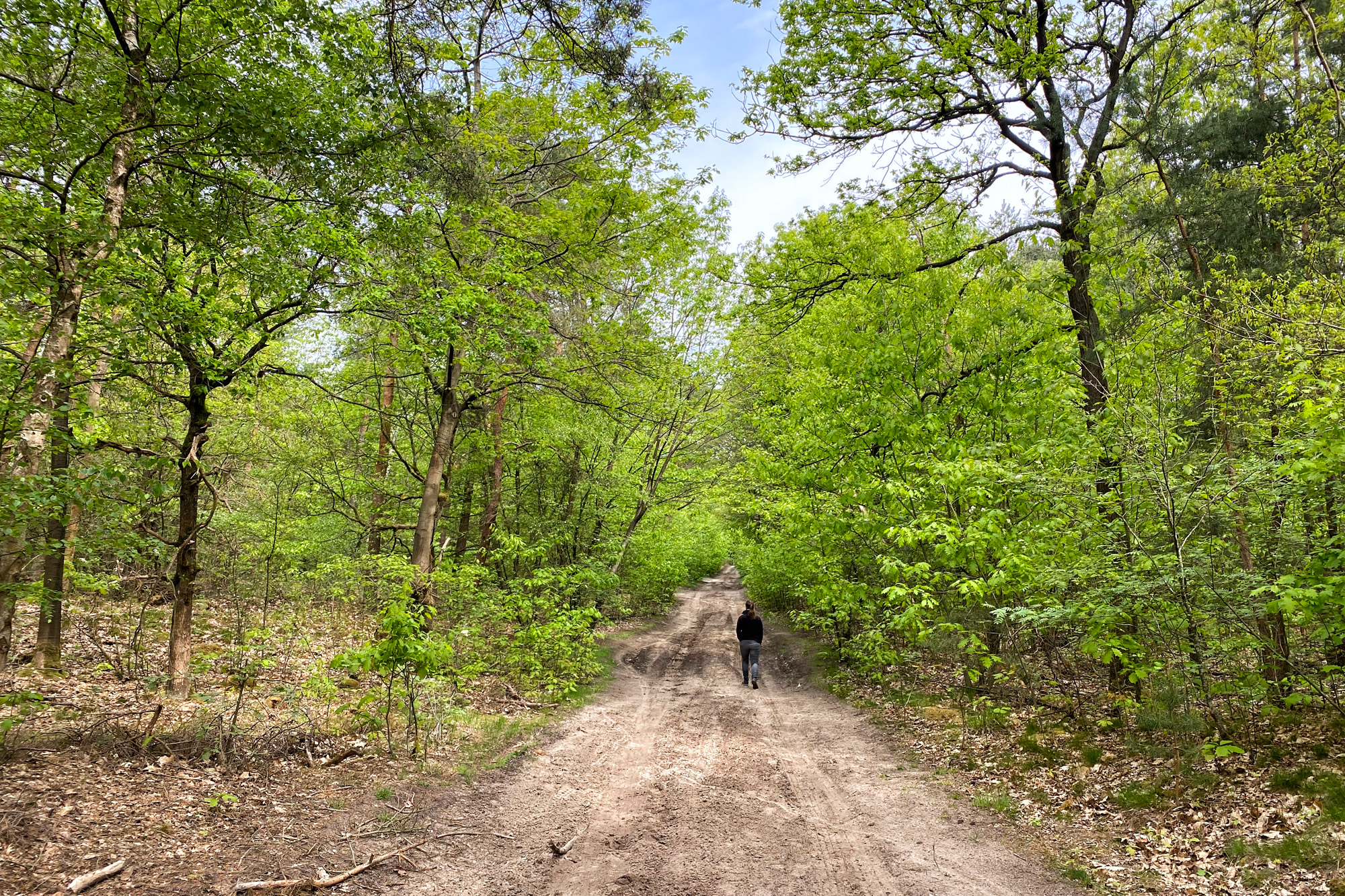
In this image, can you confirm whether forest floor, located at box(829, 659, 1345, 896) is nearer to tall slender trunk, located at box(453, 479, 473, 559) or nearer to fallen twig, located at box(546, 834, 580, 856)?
fallen twig, located at box(546, 834, 580, 856)

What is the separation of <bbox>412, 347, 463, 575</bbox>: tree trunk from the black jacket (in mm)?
6583

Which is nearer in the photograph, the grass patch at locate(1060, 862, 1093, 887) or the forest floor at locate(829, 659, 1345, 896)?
the forest floor at locate(829, 659, 1345, 896)

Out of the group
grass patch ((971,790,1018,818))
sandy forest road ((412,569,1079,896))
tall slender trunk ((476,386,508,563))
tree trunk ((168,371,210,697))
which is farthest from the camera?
tall slender trunk ((476,386,508,563))

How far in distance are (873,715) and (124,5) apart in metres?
12.4

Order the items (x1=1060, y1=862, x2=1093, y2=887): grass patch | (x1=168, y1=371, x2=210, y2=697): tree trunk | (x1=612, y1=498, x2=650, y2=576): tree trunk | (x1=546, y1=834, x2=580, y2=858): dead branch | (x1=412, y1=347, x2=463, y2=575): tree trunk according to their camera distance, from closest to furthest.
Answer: (x1=1060, y1=862, x2=1093, y2=887): grass patch → (x1=546, y1=834, x2=580, y2=858): dead branch → (x1=168, y1=371, x2=210, y2=697): tree trunk → (x1=412, y1=347, x2=463, y2=575): tree trunk → (x1=612, y1=498, x2=650, y2=576): tree trunk

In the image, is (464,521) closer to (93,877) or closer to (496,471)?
(496,471)

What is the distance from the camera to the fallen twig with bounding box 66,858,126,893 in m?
3.59

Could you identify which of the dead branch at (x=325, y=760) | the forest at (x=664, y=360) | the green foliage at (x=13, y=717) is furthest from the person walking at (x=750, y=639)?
the green foliage at (x=13, y=717)

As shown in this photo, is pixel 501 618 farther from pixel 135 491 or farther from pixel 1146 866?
pixel 1146 866

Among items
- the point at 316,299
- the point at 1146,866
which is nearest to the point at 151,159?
the point at 316,299

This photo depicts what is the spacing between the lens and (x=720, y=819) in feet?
19.0

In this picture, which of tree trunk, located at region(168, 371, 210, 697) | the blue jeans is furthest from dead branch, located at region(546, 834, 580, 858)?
the blue jeans

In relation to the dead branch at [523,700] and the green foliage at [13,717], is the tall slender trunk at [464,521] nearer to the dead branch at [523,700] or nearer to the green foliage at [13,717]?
the dead branch at [523,700]

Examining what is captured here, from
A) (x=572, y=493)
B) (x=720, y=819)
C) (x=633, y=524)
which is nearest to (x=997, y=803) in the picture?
(x=720, y=819)
